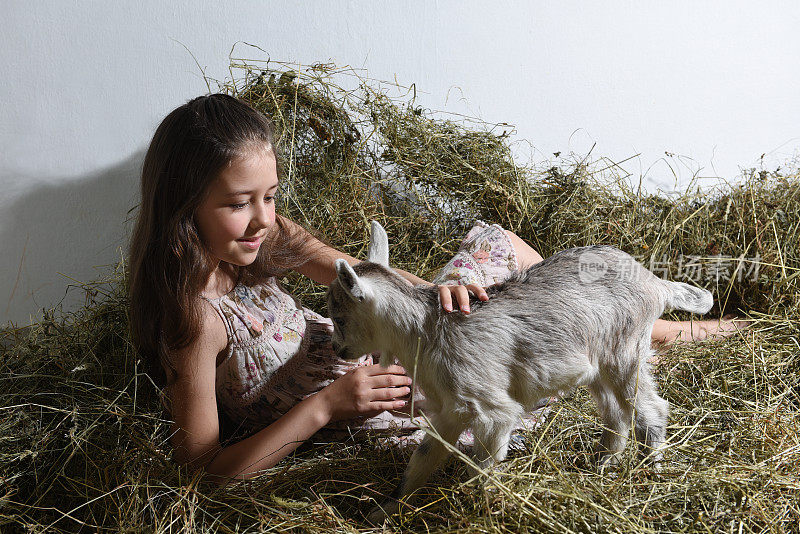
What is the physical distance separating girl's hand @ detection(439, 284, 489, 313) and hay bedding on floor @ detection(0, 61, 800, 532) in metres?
0.52

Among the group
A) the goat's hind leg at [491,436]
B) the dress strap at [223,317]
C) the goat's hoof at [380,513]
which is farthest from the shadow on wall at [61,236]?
the goat's hind leg at [491,436]

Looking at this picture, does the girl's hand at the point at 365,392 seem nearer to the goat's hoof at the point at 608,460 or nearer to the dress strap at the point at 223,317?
the dress strap at the point at 223,317

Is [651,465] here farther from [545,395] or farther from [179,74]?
[179,74]

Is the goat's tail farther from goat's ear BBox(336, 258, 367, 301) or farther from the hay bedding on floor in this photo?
goat's ear BBox(336, 258, 367, 301)

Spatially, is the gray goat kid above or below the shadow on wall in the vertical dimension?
above

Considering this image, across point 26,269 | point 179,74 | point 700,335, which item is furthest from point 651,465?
point 26,269

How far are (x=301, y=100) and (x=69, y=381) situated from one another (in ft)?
5.71

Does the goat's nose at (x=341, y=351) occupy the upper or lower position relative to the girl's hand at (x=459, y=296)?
lower

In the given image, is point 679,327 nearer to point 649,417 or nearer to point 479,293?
point 649,417

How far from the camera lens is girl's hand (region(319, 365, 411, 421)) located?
2.16 m

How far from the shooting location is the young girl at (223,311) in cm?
204

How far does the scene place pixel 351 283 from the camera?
177 cm

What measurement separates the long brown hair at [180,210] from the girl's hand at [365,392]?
0.55 meters
